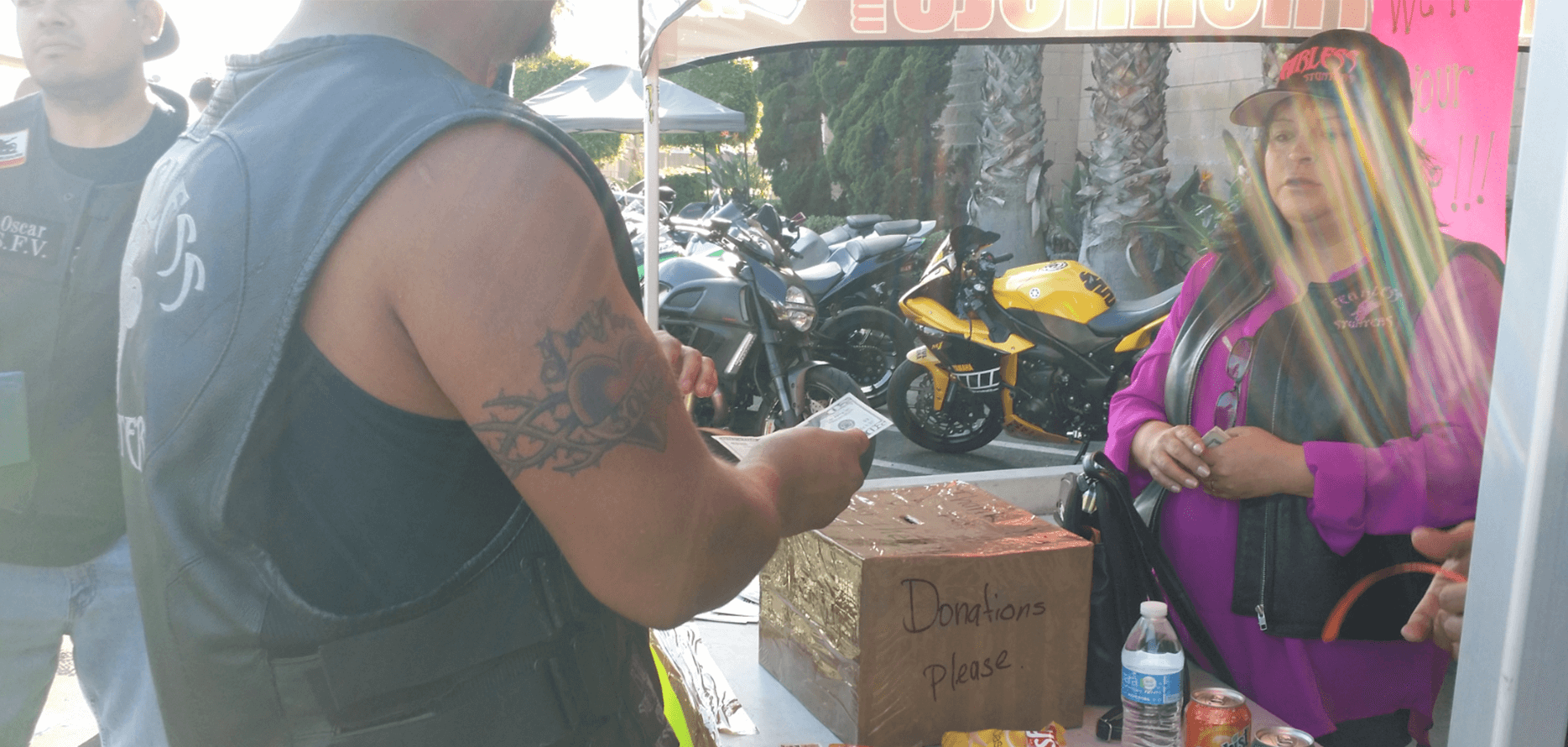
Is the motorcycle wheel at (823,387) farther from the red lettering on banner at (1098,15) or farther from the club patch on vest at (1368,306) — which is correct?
the club patch on vest at (1368,306)

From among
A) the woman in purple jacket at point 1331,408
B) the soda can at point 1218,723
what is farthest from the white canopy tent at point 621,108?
the soda can at point 1218,723

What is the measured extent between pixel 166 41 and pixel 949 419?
535 cm

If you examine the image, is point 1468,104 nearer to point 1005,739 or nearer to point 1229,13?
point 1229,13

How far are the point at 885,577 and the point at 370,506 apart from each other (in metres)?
0.84

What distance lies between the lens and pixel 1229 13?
3059 millimetres

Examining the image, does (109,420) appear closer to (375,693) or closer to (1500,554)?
(375,693)

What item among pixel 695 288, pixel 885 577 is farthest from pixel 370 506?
pixel 695 288

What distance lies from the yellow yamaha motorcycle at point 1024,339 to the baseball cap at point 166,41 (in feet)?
15.7

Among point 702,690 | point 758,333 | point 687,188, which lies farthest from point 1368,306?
point 687,188

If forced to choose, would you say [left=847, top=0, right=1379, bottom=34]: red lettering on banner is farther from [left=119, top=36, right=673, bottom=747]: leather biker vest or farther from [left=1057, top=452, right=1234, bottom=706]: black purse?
[left=119, top=36, right=673, bottom=747]: leather biker vest

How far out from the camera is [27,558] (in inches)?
78.9

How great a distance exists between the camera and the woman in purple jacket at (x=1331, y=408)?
1.78 metres

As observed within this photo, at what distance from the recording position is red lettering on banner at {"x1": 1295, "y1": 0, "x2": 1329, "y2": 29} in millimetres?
3023

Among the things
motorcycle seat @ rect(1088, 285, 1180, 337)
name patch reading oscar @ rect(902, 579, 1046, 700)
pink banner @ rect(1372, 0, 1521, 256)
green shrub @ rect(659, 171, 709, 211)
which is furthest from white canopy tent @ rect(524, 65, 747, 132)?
name patch reading oscar @ rect(902, 579, 1046, 700)
